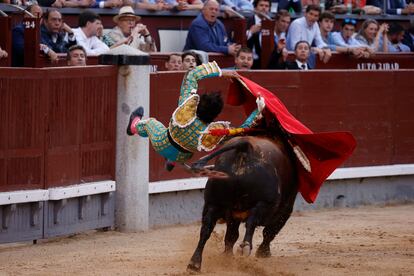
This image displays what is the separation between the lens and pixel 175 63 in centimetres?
1084

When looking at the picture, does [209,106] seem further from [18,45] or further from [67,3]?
[67,3]

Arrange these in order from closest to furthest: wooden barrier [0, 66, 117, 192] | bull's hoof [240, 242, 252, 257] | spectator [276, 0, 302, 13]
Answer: bull's hoof [240, 242, 252, 257]
wooden barrier [0, 66, 117, 192]
spectator [276, 0, 302, 13]

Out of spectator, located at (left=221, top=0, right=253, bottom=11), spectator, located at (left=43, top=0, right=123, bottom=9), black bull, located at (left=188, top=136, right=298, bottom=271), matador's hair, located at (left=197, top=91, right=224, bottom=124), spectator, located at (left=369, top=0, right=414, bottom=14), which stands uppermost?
spectator, located at (left=43, top=0, right=123, bottom=9)

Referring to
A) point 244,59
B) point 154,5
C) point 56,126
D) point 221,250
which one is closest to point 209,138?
point 221,250

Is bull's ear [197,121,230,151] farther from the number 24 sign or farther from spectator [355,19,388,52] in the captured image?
spectator [355,19,388,52]

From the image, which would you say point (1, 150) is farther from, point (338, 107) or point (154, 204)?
point (338, 107)

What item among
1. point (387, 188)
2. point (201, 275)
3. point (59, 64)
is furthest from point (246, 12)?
point (201, 275)

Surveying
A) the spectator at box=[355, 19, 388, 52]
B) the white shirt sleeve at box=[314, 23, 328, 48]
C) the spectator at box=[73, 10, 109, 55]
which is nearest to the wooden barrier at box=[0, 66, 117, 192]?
the spectator at box=[73, 10, 109, 55]

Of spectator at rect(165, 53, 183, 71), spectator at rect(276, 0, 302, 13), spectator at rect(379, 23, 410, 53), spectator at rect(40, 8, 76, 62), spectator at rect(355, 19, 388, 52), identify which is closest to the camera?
spectator at rect(40, 8, 76, 62)

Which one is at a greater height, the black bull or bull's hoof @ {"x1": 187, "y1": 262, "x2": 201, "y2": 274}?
the black bull

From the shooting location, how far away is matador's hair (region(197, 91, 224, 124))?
734cm

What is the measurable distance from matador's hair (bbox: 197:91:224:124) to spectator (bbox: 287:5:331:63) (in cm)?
551

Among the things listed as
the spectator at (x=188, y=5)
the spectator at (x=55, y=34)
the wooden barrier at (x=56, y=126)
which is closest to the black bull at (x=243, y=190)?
the wooden barrier at (x=56, y=126)

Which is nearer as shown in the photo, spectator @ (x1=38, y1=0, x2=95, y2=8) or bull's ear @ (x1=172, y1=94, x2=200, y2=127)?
bull's ear @ (x1=172, y1=94, x2=200, y2=127)
